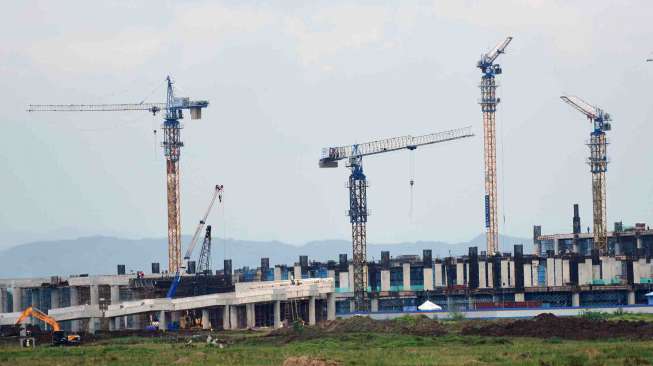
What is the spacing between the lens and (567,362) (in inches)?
2977

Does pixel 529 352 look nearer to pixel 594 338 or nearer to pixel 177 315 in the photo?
pixel 594 338

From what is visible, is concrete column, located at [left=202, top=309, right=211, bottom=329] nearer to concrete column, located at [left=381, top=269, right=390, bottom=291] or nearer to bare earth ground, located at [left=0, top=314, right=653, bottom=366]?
bare earth ground, located at [left=0, top=314, right=653, bottom=366]

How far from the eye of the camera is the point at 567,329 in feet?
354

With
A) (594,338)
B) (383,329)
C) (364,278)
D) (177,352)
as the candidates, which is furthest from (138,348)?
(364,278)

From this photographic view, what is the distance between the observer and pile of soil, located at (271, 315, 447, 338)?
388 ft

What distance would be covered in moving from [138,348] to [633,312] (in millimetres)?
63688

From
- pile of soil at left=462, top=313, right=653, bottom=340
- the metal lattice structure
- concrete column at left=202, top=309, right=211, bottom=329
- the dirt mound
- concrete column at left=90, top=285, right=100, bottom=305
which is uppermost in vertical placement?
the metal lattice structure

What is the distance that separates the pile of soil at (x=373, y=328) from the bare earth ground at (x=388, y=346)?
0.09m

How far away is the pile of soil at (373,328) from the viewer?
118 m

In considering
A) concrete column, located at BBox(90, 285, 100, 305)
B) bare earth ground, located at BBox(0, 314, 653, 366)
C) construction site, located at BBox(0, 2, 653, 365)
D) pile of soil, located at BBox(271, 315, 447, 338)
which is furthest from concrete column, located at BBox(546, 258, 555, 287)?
concrete column, located at BBox(90, 285, 100, 305)

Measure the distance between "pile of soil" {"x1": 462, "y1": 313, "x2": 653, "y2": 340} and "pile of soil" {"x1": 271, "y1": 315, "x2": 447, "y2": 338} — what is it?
4.27 m

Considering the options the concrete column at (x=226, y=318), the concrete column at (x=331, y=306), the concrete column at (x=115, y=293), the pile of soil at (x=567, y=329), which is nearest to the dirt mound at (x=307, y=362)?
the pile of soil at (x=567, y=329)

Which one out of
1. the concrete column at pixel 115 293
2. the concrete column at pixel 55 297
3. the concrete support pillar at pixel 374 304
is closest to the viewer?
the concrete column at pixel 115 293

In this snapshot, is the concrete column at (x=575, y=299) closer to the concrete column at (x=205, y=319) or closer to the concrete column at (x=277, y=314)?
the concrete column at (x=277, y=314)
